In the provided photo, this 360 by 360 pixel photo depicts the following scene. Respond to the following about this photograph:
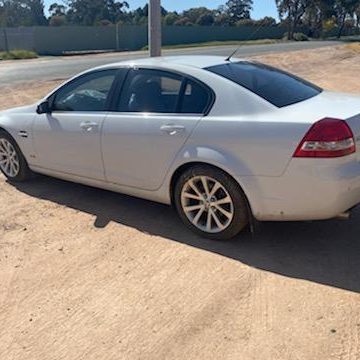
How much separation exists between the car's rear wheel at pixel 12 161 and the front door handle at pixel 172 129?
2249 millimetres

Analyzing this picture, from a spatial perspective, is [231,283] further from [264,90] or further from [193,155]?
[264,90]

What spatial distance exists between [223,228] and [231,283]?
2.20ft

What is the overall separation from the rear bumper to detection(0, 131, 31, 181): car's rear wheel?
9.93 ft

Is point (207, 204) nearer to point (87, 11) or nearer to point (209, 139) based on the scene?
point (209, 139)

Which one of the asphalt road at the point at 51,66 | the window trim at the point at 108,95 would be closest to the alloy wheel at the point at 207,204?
the window trim at the point at 108,95

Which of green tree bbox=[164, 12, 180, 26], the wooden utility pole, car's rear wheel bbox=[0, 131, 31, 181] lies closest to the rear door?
car's rear wheel bbox=[0, 131, 31, 181]

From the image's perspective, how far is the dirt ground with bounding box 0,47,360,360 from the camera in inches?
118

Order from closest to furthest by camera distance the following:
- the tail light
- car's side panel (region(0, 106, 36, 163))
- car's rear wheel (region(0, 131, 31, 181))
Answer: the tail light → car's side panel (region(0, 106, 36, 163)) → car's rear wheel (region(0, 131, 31, 181))

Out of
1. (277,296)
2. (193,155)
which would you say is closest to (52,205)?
(193,155)

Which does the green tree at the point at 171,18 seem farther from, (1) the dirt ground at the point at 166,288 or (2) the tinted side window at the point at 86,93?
(1) the dirt ground at the point at 166,288

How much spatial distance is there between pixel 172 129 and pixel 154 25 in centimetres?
483

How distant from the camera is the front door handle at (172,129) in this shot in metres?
4.25

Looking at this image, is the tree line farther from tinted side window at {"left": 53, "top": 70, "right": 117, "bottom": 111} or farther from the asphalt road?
tinted side window at {"left": 53, "top": 70, "right": 117, "bottom": 111}

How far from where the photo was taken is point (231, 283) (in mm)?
3652
